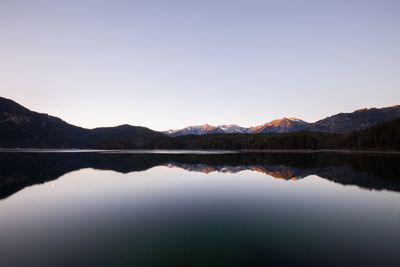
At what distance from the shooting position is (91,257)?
1491 cm

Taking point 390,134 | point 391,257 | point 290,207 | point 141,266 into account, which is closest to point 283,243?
point 391,257

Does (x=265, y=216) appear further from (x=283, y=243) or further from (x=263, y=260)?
(x=263, y=260)

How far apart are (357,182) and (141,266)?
43968mm

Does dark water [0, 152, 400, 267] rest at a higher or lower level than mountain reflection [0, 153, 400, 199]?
lower

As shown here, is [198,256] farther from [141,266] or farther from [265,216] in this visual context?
[265,216]

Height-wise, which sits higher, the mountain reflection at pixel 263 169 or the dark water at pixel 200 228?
the mountain reflection at pixel 263 169

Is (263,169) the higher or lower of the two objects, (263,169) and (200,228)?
the higher

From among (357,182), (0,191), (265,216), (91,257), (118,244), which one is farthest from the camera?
(357,182)

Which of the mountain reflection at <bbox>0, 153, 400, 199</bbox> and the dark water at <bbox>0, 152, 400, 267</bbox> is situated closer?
the dark water at <bbox>0, 152, 400, 267</bbox>

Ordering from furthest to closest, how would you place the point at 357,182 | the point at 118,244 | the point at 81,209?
the point at 357,182, the point at 81,209, the point at 118,244

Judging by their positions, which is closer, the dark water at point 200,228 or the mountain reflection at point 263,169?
the dark water at point 200,228

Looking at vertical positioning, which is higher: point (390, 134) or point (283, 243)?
point (390, 134)

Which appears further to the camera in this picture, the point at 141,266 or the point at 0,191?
the point at 0,191

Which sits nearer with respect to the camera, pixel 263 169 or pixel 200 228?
pixel 200 228
